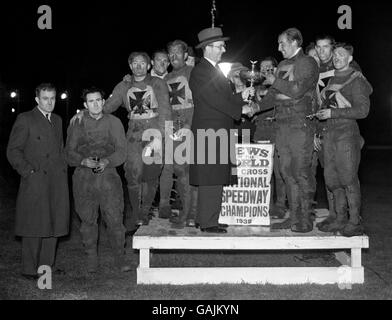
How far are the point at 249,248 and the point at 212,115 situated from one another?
4.95 ft

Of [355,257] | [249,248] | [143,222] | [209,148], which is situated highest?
[209,148]

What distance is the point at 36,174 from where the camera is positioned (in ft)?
19.7

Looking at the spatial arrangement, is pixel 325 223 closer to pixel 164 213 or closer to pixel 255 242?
pixel 255 242

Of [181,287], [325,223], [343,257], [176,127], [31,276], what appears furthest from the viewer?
[176,127]

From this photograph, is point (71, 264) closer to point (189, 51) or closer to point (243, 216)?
point (243, 216)

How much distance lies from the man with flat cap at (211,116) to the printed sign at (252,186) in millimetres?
495

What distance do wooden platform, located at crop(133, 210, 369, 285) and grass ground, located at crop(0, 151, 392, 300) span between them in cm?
13

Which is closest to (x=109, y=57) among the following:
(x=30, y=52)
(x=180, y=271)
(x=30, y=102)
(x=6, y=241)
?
(x=30, y=52)

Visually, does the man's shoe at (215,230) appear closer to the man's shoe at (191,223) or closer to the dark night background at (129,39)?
the man's shoe at (191,223)

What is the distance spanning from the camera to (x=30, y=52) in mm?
31516

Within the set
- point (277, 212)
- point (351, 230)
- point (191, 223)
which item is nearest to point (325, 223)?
point (351, 230)

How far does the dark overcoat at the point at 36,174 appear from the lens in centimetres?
596

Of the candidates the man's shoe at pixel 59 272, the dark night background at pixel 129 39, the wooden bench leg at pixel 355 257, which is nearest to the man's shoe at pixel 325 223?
the wooden bench leg at pixel 355 257

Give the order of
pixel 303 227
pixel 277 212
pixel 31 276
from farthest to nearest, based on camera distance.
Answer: pixel 277 212 < pixel 303 227 < pixel 31 276
